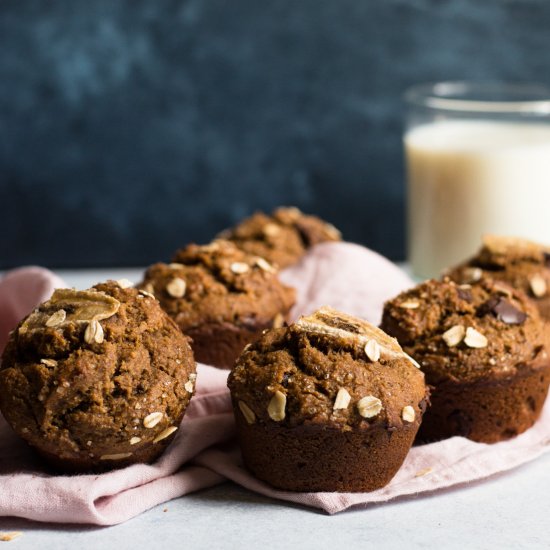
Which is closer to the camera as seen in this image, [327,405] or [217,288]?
[327,405]

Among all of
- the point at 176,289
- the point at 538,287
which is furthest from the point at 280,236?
the point at 538,287

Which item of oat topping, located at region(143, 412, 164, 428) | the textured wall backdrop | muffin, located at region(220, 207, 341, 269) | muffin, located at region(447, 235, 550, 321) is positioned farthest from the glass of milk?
oat topping, located at region(143, 412, 164, 428)

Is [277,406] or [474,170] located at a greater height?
[474,170]

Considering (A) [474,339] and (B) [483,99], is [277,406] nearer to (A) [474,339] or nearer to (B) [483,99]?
(A) [474,339]

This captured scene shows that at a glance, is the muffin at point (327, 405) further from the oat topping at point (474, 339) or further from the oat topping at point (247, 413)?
the oat topping at point (474, 339)

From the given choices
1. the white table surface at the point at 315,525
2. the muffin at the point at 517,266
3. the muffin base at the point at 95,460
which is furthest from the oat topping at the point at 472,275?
the muffin base at the point at 95,460

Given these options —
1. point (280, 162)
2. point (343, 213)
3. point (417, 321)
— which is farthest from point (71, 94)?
point (417, 321)
